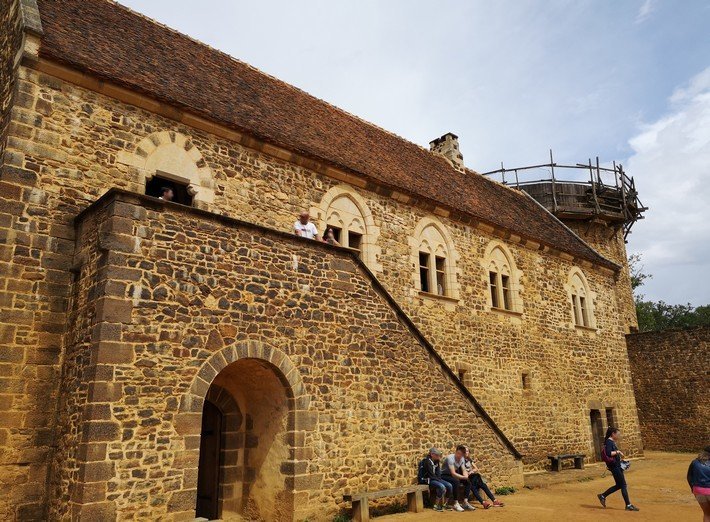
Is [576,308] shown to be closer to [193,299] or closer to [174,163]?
[174,163]

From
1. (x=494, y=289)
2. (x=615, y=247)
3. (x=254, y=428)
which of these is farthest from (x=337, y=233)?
(x=615, y=247)

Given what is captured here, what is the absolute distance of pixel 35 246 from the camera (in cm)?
816

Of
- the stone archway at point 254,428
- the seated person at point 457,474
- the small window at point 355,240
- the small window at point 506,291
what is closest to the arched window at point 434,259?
the small window at point 355,240

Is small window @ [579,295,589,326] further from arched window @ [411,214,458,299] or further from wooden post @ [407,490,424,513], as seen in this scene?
wooden post @ [407,490,424,513]

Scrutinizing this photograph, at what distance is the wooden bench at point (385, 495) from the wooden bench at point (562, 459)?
27.3 ft

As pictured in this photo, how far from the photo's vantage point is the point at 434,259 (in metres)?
15.1

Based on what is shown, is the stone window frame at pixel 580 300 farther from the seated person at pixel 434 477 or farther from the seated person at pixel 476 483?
the seated person at pixel 434 477

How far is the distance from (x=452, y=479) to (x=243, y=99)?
9202mm

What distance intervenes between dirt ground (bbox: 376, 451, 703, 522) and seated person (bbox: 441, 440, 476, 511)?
1.13ft

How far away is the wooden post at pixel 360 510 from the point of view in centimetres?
849

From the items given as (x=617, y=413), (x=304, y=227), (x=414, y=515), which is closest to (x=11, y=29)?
(x=304, y=227)

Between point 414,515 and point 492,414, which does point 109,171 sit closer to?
point 414,515

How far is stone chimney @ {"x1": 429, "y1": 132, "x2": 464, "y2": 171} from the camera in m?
19.8

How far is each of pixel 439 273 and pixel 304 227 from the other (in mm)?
6029
